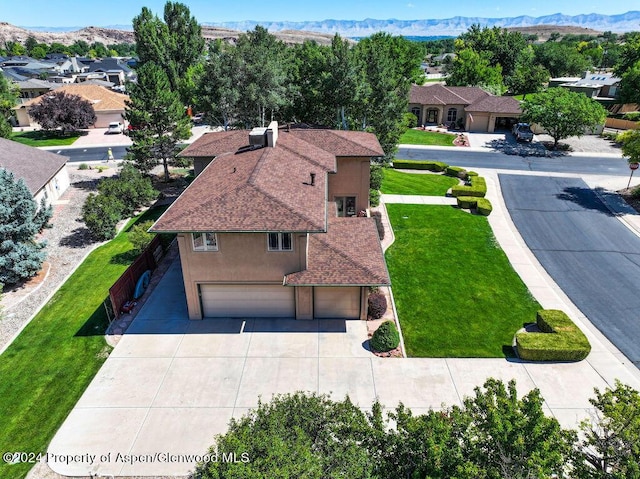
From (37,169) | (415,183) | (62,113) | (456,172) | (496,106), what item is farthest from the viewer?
(496,106)

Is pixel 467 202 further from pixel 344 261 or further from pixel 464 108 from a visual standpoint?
pixel 464 108

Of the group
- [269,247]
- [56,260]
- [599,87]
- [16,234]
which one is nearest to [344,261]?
[269,247]

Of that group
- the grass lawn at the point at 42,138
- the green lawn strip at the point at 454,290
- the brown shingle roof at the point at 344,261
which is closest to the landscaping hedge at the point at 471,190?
the green lawn strip at the point at 454,290

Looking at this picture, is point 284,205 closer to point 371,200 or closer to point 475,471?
point 475,471

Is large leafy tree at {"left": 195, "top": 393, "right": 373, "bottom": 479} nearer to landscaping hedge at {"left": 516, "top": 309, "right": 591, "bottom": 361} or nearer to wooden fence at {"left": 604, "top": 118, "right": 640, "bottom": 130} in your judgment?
landscaping hedge at {"left": 516, "top": 309, "right": 591, "bottom": 361}

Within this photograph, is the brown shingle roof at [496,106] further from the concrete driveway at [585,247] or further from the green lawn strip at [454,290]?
the green lawn strip at [454,290]
